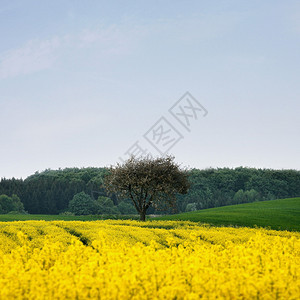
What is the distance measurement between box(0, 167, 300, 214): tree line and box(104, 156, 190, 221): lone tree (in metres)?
44.1

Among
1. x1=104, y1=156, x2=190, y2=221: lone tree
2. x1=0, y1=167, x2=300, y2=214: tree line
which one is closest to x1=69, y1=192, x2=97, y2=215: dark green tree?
x1=0, y1=167, x2=300, y2=214: tree line

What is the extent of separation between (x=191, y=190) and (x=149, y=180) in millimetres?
81233

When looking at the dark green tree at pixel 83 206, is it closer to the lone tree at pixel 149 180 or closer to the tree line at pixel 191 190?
the tree line at pixel 191 190

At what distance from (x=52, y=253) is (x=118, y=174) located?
3142 centimetres

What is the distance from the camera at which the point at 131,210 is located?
103m

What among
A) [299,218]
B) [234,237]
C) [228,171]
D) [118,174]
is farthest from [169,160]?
[228,171]

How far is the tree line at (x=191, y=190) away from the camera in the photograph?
10212cm

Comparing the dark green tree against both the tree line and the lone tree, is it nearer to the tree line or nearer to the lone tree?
the tree line

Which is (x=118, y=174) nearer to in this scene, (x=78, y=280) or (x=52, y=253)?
(x=52, y=253)

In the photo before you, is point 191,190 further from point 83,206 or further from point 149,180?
point 149,180

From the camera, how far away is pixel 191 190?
122 meters

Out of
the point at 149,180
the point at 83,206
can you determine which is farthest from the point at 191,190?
the point at 149,180

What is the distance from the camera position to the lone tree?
42750mm

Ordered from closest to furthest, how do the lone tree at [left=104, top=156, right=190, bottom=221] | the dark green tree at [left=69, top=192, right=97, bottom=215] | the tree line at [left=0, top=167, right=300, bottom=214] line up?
the lone tree at [left=104, top=156, right=190, bottom=221]
the dark green tree at [left=69, top=192, right=97, bottom=215]
the tree line at [left=0, top=167, right=300, bottom=214]
